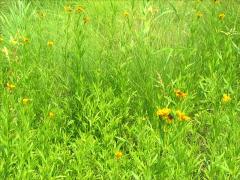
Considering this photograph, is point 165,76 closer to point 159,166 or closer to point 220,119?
point 220,119

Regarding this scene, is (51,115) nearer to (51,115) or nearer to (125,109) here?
(51,115)

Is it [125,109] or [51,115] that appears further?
[125,109]

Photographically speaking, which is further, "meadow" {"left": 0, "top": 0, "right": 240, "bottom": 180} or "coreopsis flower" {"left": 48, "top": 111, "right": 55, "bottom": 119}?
"coreopsis flower" {"left": 48, "top": 111, "right": 55, "bottom": 119}

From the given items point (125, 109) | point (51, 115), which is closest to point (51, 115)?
point (51, 115)

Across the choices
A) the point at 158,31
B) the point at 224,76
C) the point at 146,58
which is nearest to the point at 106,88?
the point at 146,58

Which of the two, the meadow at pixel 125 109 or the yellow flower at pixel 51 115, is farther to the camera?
the yellow flower at pixel 51 115

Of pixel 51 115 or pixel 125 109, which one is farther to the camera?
pixel 125 109

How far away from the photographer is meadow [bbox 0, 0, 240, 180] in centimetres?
236

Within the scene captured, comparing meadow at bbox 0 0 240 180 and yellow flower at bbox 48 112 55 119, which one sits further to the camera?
yellow flower at bbox 48 112 55 119

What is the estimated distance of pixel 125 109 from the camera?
114 inches

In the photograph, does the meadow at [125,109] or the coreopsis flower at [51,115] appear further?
the coreopsis flower at [51,115]

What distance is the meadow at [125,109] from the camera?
2.36 metres

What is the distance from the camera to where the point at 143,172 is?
2.25 metres

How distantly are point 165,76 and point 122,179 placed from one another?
116cm
